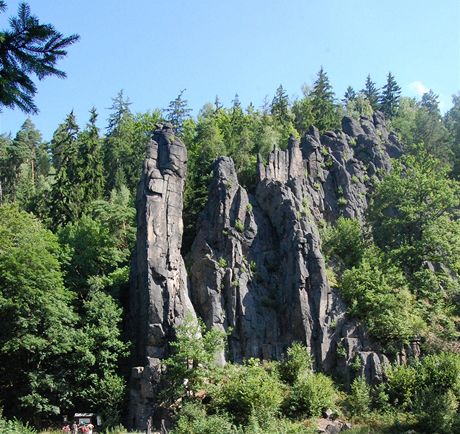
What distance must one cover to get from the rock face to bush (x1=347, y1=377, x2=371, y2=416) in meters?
1.51

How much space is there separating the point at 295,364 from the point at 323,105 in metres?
41.4

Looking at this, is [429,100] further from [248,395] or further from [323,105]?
[248,395]

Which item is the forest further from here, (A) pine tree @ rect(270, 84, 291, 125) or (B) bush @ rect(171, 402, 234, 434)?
(A) pine tree @ rect(270, 84, 291, 125)

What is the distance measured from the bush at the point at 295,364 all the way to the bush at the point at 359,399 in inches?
112

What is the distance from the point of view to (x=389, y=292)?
35375mm

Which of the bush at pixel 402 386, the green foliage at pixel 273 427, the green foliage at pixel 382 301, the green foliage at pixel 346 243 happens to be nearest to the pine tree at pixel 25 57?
the green foliage at pixel 273 427

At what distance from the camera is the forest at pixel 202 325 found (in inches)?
1075

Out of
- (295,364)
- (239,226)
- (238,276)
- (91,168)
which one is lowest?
(295,364)

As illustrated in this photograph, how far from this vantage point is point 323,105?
211 feet

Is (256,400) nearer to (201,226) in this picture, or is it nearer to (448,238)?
(201,226)

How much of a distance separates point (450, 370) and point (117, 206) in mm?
27135

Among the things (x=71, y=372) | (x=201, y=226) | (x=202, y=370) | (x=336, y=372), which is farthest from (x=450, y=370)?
(x=71, y=372)

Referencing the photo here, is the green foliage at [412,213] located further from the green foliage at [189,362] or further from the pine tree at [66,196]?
the pine tree at [66,196]

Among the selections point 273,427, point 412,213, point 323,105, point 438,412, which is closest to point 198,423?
point 273,427
